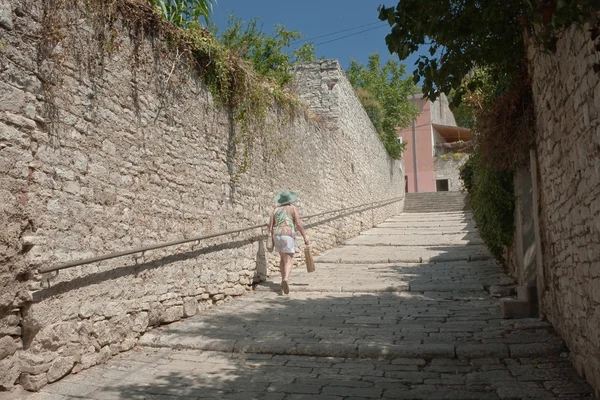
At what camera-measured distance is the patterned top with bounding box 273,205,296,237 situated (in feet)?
25.1

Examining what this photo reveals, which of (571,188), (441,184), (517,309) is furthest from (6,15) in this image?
(441,184)

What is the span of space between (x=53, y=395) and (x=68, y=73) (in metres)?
2.71

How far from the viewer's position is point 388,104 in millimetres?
23812

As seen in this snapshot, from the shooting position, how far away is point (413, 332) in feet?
16.8

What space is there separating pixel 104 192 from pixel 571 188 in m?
4.10

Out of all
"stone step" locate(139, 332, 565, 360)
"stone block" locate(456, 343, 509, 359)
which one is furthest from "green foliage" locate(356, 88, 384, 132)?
"stone block" locate(456, 343, 509, 359)

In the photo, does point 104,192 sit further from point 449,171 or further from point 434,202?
point 449,171

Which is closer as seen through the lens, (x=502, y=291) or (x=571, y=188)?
(x=571, y=188)

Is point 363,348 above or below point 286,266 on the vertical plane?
below

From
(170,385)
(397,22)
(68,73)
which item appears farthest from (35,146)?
(397,22)

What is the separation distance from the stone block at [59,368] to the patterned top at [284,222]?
388 cm

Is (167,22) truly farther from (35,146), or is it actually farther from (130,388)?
(130,388)

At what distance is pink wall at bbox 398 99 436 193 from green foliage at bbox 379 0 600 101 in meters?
29.1

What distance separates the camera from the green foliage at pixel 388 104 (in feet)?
72.9
